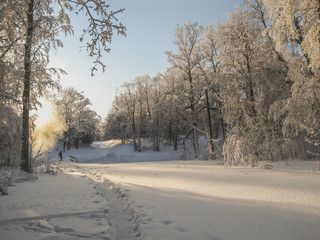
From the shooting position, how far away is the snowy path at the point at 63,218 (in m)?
2.77

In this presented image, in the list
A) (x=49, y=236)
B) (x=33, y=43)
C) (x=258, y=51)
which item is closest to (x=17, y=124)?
(x=33, y=43)

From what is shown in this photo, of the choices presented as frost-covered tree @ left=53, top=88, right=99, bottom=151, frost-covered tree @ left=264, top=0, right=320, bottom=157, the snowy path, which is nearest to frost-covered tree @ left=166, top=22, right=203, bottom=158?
frost-covered tree @ left=264, top=0, right=320, bottom=157

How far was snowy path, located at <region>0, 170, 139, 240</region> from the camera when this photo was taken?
2.77 meters

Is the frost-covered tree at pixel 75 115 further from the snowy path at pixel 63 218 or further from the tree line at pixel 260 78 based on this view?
the snowy path at pixel 63 218

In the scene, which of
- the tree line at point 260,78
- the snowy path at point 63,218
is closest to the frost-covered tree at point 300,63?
the tree line at point 260,78

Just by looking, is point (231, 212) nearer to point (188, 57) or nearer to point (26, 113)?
point (26, 113)

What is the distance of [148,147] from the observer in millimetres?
35438

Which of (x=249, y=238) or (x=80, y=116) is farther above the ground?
(x=80, y=116)

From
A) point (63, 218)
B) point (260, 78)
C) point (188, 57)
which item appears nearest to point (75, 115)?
point (188, 57)

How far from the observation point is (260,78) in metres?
11.4

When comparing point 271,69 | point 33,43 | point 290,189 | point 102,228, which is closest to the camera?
point 102,228

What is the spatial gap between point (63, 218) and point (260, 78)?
1158 centimetres

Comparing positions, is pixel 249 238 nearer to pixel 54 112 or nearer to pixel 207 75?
pixel 207 75

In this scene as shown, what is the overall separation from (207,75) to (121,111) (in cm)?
2530
